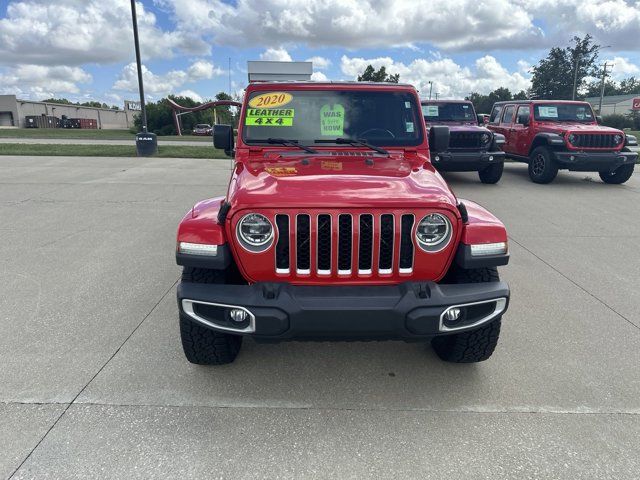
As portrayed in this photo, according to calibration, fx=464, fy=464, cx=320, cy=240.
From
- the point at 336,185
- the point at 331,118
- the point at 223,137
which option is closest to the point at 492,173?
the point at 331,118

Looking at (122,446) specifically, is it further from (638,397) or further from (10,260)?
(10,260)

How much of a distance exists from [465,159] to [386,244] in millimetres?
8231

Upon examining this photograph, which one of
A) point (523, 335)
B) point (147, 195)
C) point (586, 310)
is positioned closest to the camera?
point (523, 335)

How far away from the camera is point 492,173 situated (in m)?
10.8

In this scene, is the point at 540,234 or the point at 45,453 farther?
the point at 540,234

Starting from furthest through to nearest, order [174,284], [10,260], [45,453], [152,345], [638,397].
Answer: [10,260] < [174,284] < [152,345] < [638,397] < [45,453]

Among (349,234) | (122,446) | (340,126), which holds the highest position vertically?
(340,126)

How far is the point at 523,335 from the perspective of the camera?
3.57 meters

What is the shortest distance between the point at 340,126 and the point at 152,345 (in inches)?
87.3

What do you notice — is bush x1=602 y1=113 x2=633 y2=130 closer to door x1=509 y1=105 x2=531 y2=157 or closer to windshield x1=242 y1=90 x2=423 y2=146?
door x1=509 y1=105 x2=531 y2=157

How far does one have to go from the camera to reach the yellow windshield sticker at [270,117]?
12.4 ft

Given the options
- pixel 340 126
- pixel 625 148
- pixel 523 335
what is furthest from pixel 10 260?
pixel 625 148

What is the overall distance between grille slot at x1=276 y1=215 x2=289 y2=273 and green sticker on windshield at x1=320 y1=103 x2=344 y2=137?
144cm

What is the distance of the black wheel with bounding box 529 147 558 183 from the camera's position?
10656 mm
